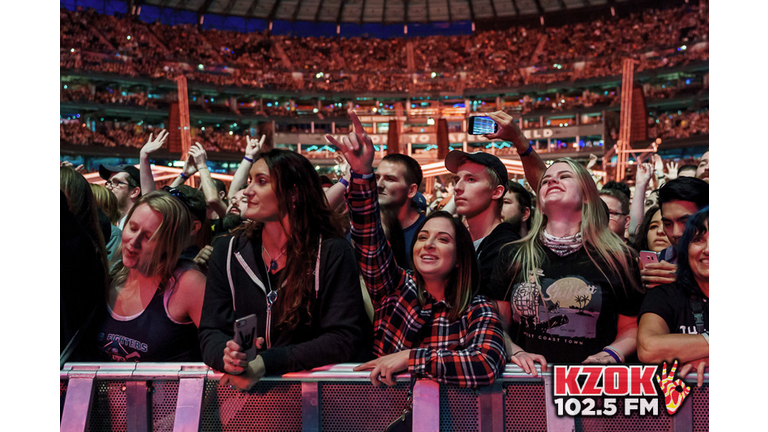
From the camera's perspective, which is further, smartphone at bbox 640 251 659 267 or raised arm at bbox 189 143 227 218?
raised arm at bbox 189 143 227 218

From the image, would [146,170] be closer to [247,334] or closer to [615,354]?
[247,334]

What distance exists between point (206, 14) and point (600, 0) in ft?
74.4

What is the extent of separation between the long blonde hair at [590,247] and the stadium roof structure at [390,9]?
3596 cm

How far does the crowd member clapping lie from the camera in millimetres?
2252

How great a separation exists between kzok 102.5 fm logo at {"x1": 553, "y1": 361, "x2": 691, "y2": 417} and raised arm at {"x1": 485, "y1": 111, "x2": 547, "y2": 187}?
1.04 metres

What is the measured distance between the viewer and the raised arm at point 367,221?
2326mm

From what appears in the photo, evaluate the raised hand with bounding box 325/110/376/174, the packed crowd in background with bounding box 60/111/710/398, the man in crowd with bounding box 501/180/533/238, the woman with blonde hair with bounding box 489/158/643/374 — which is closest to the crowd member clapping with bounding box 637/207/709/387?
the packed crowd in background with bounding box 60/111/710/398

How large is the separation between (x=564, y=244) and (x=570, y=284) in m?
0.19

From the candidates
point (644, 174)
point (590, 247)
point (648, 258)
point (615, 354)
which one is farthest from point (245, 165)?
point (644, 174)

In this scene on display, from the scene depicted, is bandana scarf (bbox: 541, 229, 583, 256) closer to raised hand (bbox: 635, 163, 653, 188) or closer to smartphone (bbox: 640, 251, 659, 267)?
smartphone (bbox: 640, 251, 659, 267)

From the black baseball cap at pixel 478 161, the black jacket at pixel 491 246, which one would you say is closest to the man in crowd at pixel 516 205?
the black baseball cap at pixel 478 161

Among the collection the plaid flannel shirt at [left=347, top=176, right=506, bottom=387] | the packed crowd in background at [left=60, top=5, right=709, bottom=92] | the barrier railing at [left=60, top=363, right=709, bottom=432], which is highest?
the packed crowd in background at [left=60, top=5, right=709, bottom=92]

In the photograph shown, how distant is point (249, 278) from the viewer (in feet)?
7.86

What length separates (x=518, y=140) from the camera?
10.5ft
